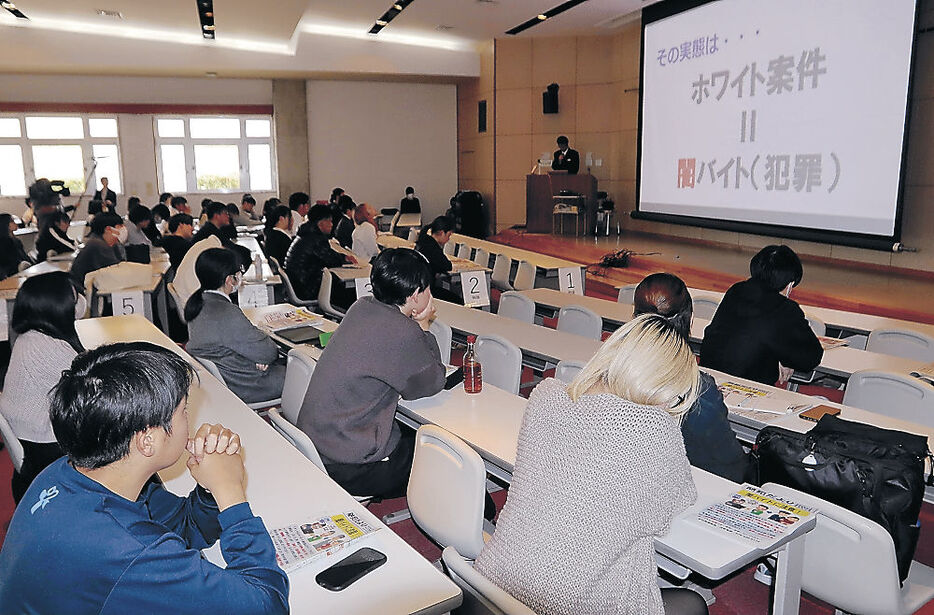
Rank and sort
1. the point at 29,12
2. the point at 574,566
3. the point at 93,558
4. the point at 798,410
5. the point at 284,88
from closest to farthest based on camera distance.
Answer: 1. the point at 93,558
2. the point at 574,566
3. the point at 798,410
4. the point at 29,12
5. the point at 284,88

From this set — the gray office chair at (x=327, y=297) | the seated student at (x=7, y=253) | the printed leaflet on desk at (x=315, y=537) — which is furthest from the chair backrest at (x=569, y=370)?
the seated student at (x=7, y=253)

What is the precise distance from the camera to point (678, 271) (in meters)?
8.64

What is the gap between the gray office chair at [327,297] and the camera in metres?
6.75

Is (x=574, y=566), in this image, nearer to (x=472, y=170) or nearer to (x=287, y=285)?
(x=287, y=285)

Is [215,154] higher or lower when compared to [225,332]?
higher

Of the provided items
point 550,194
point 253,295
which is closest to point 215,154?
point 550,194

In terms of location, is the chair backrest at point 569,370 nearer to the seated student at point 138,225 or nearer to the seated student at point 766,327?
the seated student at point 766,327

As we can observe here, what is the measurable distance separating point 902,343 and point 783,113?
162 inches

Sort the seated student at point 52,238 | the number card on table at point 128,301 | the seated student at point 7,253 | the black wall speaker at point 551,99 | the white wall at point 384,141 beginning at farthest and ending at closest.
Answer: the white wall at point 384,141, the black wall speaker at point 551,99, the seated student at point 52,238, the seated student at point 7,253, the number card on table at point 128,301

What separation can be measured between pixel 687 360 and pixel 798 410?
4.57 ft

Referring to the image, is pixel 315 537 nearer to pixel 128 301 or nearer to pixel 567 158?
pixel 128 301

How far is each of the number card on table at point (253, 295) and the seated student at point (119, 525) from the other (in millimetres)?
5548

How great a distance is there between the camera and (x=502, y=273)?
25.8 feet

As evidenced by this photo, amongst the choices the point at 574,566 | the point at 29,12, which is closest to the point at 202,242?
the point at 574,566
